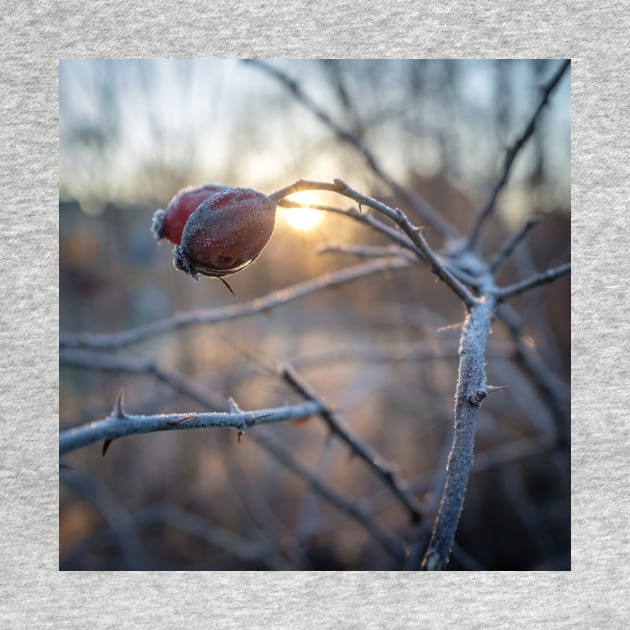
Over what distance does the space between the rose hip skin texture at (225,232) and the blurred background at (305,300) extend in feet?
1.16

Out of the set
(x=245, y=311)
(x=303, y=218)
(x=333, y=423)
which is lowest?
(x=333, y=423)

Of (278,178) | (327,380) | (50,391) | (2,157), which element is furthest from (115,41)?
(327,380)

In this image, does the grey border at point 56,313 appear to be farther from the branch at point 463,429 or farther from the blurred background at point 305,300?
the branch at point 463,429

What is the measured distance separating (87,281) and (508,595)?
2.49 meters

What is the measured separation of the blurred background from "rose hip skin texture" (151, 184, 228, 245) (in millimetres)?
306

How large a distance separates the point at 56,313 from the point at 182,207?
21.4 inches

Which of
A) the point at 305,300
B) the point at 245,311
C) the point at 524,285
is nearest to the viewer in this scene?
the point at 524,285

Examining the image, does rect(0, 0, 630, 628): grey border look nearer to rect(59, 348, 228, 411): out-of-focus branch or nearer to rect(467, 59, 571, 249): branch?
rect(59, 348, 228, 411): out-of-focus branch

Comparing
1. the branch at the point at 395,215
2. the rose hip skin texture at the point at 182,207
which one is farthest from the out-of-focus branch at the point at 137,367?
the branch at the point at 395,215

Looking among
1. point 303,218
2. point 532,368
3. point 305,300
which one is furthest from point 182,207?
point 305,300

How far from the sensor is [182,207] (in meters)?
0.63

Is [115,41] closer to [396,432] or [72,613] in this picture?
[72,613]

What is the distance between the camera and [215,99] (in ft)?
6.83

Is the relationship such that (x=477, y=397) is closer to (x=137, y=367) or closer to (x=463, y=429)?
(x=463, y=429)
